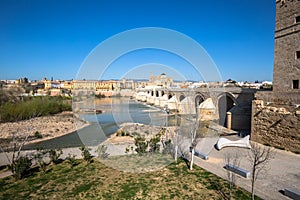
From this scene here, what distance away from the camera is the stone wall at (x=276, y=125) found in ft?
24.3

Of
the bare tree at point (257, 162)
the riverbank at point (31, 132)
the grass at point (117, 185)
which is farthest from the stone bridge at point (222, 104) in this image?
the riverbank at point (31, 132)

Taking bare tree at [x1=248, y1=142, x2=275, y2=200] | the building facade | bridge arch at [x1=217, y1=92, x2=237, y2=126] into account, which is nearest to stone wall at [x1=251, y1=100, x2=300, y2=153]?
the building facade

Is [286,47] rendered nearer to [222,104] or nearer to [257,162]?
[257,162]

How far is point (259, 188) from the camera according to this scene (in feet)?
15.0

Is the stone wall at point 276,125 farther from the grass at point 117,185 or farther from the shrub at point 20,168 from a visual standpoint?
the shrub at point 20,168

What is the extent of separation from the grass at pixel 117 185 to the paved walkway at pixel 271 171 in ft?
1.31

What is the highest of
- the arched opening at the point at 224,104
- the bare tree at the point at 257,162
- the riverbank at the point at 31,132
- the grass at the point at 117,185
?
the arched opening at the point at 224,104

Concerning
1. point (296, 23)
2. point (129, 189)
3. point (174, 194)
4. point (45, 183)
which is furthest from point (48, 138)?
point (296, 23)

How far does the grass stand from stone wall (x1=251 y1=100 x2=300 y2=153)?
173 inches

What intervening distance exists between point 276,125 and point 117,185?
7065mm

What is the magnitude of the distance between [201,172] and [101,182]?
9.15 feet

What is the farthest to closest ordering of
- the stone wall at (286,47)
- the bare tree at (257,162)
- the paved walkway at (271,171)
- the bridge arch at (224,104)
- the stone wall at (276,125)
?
the bridge arch at (224,104), the stone wall at (286,47), the stone wall at (276,125), the paved walkway at (271,171), the bare tree at (257,162)

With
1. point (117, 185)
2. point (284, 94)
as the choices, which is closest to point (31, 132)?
point (117, 185)

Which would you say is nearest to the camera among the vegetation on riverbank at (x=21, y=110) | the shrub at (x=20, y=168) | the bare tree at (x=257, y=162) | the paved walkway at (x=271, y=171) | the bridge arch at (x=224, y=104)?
the bare tree at (x=257, y=162)
